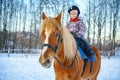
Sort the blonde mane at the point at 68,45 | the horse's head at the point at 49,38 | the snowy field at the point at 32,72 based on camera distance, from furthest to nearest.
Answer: the snowy field at the point at 32,72, the blonde mane at the point at 68,45, the horse's head at the point at 49,38

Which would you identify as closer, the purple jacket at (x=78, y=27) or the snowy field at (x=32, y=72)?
the purple jacket at (x=78, y=27)

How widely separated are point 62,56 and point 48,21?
1.45ft

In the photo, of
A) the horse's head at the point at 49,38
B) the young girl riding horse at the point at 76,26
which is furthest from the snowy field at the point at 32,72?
the horse's head at the point at 49,38

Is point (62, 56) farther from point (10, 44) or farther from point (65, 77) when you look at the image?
point (10, 44)

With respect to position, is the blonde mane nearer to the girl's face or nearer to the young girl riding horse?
the young girl riding horse

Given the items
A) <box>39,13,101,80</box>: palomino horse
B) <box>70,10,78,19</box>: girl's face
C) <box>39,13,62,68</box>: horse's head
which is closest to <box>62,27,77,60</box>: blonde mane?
<box>39,13,101,80</box>: palomino horse

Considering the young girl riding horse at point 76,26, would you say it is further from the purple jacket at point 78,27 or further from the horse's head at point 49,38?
the horse's head at point 49,38

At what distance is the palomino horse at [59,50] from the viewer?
2125mm

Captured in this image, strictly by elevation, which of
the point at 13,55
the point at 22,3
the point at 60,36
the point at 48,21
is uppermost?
the point at 22,3

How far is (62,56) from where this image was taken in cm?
247

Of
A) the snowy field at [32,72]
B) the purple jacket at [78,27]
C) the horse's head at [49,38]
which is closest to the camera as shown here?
the horse's head at [49,38]

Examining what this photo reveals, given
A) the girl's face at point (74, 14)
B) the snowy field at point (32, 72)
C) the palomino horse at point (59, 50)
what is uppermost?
the girl's face at point (74, 14)

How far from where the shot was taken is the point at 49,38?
84.7 inches

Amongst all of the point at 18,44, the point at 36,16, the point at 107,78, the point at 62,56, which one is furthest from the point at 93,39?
the point at 62,56
